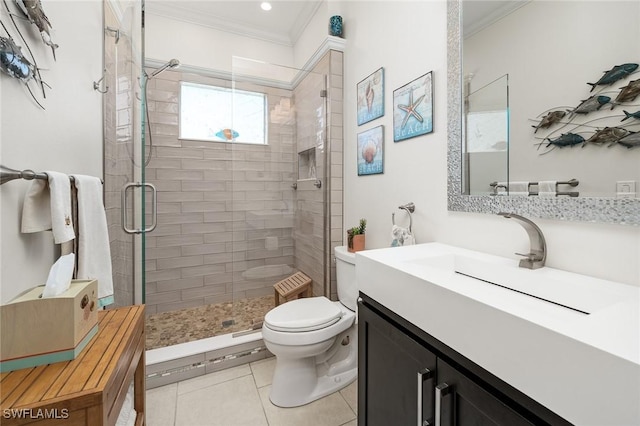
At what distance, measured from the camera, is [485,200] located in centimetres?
112

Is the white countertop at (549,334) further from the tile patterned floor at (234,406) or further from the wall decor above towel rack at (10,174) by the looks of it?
the wall decor above towel rack at (10,174)

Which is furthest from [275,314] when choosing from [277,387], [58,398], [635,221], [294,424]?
[635,221]

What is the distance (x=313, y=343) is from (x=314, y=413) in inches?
15.5

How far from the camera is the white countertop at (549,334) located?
0.42 m

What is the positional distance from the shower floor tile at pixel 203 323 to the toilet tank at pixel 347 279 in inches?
28.1

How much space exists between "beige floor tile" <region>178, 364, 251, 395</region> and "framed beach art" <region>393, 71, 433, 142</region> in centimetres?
187

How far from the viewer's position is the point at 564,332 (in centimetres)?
47

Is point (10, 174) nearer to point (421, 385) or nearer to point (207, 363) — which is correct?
point (421, 385)

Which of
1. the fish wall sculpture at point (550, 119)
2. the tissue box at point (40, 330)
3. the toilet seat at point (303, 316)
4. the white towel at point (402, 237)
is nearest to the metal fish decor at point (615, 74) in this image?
the fish wall sculpture at point (550, 119)

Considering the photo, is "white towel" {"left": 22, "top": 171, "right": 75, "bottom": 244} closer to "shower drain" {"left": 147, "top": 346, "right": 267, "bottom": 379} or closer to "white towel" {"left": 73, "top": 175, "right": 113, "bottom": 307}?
"white towel" {"left": 73, "top": 175, "right": 113, "bottom": 307}

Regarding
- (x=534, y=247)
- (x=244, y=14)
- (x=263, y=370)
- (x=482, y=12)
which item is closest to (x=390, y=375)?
(x=534, y=247)

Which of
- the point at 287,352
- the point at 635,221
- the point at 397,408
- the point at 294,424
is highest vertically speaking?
the point at 635,221

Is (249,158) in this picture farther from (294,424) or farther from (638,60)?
(638,60)

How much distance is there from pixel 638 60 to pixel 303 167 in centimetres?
194
